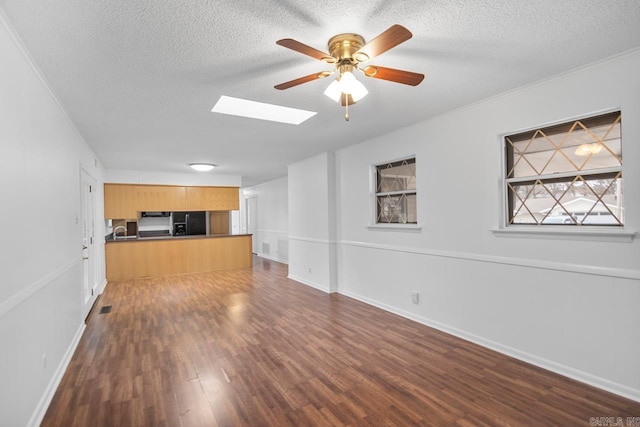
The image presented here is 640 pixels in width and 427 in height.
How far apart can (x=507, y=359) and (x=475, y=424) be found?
3.66 ft

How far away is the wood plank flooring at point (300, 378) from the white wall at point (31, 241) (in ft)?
1.24

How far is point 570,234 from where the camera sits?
2.60 meters

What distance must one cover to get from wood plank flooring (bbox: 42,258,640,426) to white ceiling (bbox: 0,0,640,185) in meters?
2.43

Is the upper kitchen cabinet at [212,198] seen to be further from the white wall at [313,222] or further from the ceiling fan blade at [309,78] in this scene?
the ceiling fan blade at [309,78]

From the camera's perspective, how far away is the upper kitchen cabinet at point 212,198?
7969 mm

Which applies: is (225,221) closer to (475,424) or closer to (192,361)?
(192,361)

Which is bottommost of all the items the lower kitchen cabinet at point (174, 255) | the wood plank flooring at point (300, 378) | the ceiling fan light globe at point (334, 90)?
the wood plank flooring at point (300, 378)

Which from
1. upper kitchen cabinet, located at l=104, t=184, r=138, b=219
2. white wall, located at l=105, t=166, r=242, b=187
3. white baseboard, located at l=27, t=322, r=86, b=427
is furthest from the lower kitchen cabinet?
white baseboard, located at l=27, t=322, r=86, b=427

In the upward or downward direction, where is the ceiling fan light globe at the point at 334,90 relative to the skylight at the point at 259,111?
downward

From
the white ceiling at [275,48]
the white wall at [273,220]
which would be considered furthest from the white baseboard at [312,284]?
the white ceiling at [275,48]

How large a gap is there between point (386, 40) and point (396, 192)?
2897 millimetres

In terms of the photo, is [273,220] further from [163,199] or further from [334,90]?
[334,90]

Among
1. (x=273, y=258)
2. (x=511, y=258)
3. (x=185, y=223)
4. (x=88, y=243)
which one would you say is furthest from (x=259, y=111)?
(x=273, y=258)

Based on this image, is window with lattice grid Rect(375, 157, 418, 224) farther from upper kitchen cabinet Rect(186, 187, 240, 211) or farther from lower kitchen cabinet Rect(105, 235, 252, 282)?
upper kitchen cabinet Rect(186, 187, 240, 211)
